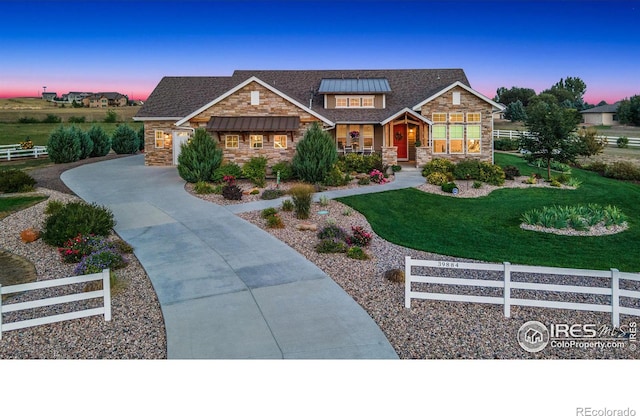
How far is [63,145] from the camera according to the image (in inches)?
1134

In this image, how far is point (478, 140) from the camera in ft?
84.7

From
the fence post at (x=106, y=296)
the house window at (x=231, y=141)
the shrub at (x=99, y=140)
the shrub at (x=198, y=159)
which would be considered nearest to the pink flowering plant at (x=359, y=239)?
the fence post at (x=106, y=296)

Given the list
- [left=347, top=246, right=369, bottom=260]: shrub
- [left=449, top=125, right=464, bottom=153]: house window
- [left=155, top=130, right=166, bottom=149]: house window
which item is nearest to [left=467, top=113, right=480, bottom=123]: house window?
[left=449, top=125, right=464, bottom=153]: house window

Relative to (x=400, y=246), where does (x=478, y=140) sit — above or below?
above

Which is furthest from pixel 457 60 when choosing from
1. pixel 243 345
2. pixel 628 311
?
pixel 243 345

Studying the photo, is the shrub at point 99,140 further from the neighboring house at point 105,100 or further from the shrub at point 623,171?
the shrub at point 623,171

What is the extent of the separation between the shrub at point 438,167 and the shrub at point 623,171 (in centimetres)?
820

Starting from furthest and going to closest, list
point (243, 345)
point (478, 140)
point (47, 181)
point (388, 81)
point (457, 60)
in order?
point (388, 81) → point (478, 140) → point (47, 181) → point (457, 60) → point (243, 345)

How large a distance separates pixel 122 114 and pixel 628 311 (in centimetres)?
3897

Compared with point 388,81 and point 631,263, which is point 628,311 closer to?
point 631,263

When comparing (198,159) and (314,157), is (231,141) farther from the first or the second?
(314,157)

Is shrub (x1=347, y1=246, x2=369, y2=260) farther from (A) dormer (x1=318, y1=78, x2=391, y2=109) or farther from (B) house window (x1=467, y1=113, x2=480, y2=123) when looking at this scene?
(A) dormer (x1=318, y1=78, x2=391, y2=109)

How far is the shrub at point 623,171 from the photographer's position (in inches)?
893

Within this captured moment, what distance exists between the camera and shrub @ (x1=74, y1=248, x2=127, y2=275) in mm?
9359
